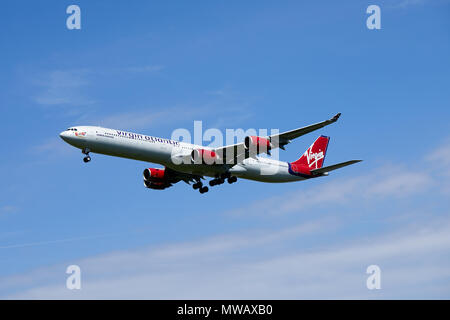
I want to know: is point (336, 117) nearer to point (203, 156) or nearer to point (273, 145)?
point (273, 145)

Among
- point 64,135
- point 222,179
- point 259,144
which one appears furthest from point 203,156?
point 64,135

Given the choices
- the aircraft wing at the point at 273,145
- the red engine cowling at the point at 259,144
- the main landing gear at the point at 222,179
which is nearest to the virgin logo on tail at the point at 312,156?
the main landing gear at the point at 222,179

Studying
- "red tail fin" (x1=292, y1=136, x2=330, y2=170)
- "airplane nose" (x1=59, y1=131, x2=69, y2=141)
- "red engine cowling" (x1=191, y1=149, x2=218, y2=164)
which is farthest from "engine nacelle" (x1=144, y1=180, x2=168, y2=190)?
"red tail fin" (x1=292, y1=136, x2=330, y2=170)

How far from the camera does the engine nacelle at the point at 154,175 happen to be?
68.8m

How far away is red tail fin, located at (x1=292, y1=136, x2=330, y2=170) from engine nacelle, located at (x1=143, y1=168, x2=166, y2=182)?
14.1m

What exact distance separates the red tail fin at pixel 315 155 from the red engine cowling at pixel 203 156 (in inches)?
474

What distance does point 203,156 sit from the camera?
6200 cm

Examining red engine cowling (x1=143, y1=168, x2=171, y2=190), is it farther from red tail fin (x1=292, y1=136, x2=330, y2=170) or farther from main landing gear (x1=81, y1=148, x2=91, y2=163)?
red tail fin (x1=292, y1=136, x2=330, y2=170)

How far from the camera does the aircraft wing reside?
54.7m

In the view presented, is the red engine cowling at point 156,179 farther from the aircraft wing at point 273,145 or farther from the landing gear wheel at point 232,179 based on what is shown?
the aircraft wing at point 273,145

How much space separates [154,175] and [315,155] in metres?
18.6
